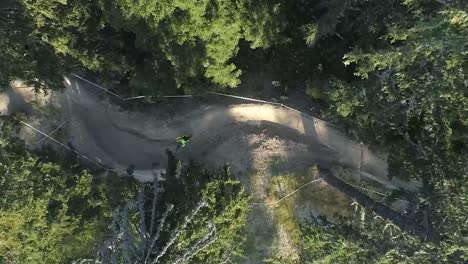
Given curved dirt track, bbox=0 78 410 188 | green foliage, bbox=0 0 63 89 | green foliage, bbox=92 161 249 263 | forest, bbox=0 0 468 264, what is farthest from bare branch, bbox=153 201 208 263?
green foliage, bbox=0 0 63 89

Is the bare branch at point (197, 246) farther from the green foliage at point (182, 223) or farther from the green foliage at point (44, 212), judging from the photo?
the green foliage at point (44, 212)

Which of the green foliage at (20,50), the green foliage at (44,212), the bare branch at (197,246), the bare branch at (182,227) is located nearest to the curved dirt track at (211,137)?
the green foliage at (20,50)

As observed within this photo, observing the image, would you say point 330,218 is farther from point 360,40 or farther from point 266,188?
point 360,40

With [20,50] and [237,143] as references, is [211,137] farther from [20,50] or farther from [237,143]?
[20,50]

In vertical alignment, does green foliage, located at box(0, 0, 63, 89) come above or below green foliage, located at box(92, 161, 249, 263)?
above

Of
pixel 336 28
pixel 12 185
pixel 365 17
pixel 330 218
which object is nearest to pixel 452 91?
pixel 365 17

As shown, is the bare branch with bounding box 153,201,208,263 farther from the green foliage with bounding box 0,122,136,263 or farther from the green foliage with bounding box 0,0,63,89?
the green foliage with bounding box 0,0,63,89
